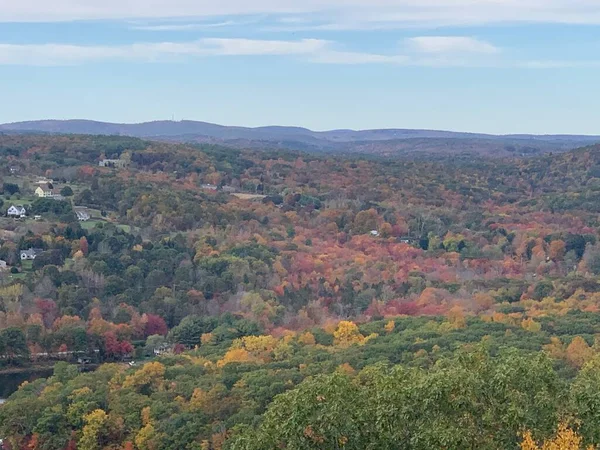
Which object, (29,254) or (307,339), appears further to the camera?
(29,254)

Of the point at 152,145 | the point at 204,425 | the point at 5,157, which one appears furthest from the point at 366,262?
the point at 152,145

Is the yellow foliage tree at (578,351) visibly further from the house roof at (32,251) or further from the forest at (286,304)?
the house roof at (32,251)

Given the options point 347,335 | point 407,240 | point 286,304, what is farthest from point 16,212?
point 347,335

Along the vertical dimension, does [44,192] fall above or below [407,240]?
above

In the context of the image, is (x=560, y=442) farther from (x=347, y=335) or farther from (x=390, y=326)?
(x=390, y=326)

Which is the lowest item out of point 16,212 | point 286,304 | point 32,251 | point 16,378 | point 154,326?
point 16,378

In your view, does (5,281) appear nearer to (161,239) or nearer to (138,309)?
(138,309)

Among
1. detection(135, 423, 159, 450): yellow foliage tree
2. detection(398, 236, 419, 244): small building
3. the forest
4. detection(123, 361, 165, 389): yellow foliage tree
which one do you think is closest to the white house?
the forest

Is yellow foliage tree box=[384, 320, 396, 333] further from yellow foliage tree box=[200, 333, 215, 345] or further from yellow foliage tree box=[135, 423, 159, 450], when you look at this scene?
yellow foliage tree box=[135, 423, 159, 450]
